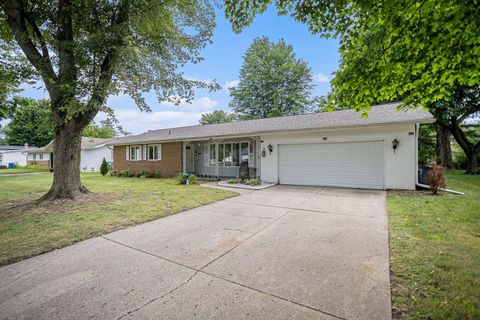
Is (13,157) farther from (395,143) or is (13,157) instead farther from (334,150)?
(395,143)

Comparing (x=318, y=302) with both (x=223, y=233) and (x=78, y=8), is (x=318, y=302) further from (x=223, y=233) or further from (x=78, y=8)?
(x=78, y=8)

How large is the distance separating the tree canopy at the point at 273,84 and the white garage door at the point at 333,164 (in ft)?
56.5

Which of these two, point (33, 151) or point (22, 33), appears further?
point (33, 151)

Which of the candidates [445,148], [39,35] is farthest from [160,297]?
[445,148]

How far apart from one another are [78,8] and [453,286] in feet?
34.6

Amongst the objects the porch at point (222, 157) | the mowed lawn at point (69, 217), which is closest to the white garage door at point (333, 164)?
the porch at point (222, 157)

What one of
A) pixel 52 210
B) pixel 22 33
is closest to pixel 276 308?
pixel 52 210

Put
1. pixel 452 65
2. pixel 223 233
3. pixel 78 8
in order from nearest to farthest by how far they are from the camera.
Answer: pixel 452 65, pixel 223 233, pixel 78 8

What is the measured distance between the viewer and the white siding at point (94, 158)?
25.9 meters

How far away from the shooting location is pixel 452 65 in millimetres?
3479

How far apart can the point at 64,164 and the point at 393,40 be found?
9.41m

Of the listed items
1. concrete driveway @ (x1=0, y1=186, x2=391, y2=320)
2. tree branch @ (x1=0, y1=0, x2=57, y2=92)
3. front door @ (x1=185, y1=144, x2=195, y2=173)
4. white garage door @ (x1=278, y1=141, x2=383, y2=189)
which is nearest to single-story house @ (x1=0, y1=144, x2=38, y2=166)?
front door @ (x1=185, y1=144, x2=195, y2=173)

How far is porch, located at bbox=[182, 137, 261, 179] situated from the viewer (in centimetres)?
1301

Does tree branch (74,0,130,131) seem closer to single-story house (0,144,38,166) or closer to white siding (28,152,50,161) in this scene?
white siding (28,152,50,161)
